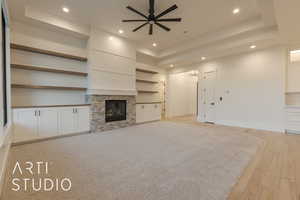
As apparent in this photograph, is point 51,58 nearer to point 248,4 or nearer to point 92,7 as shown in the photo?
point 92,7

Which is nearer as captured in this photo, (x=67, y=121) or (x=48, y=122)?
(x=48, y=122)

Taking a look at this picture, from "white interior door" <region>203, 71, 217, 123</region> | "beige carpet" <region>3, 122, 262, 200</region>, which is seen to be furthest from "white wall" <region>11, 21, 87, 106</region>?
"white interior door" <region>203, 71, 217, 123</region>

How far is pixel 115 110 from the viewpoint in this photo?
18.2ft

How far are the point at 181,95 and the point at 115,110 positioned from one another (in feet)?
16.1

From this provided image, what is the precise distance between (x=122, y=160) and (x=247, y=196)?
6.22 ft

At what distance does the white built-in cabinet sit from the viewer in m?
3.47

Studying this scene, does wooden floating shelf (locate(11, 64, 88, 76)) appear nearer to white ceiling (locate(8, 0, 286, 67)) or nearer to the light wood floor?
white ceiling (locate(8, 0, 286, 67))

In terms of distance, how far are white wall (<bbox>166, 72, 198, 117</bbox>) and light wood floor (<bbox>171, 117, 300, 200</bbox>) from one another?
544cm

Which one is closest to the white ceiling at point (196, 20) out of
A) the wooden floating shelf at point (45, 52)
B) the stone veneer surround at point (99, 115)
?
the wooden floating shelf at point (45, 52)

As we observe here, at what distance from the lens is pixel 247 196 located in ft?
5.51

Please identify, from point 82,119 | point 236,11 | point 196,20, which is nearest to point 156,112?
point 82,119

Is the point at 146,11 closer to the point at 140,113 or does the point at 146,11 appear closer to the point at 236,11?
the point at 236,11

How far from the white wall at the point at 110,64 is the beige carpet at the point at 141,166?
6.74ft

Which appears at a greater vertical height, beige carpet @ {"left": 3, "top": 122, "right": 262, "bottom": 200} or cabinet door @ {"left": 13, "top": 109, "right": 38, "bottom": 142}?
cabinet door @ {"left": 13, "top": 109, "right": 38, "bottom": 142}
